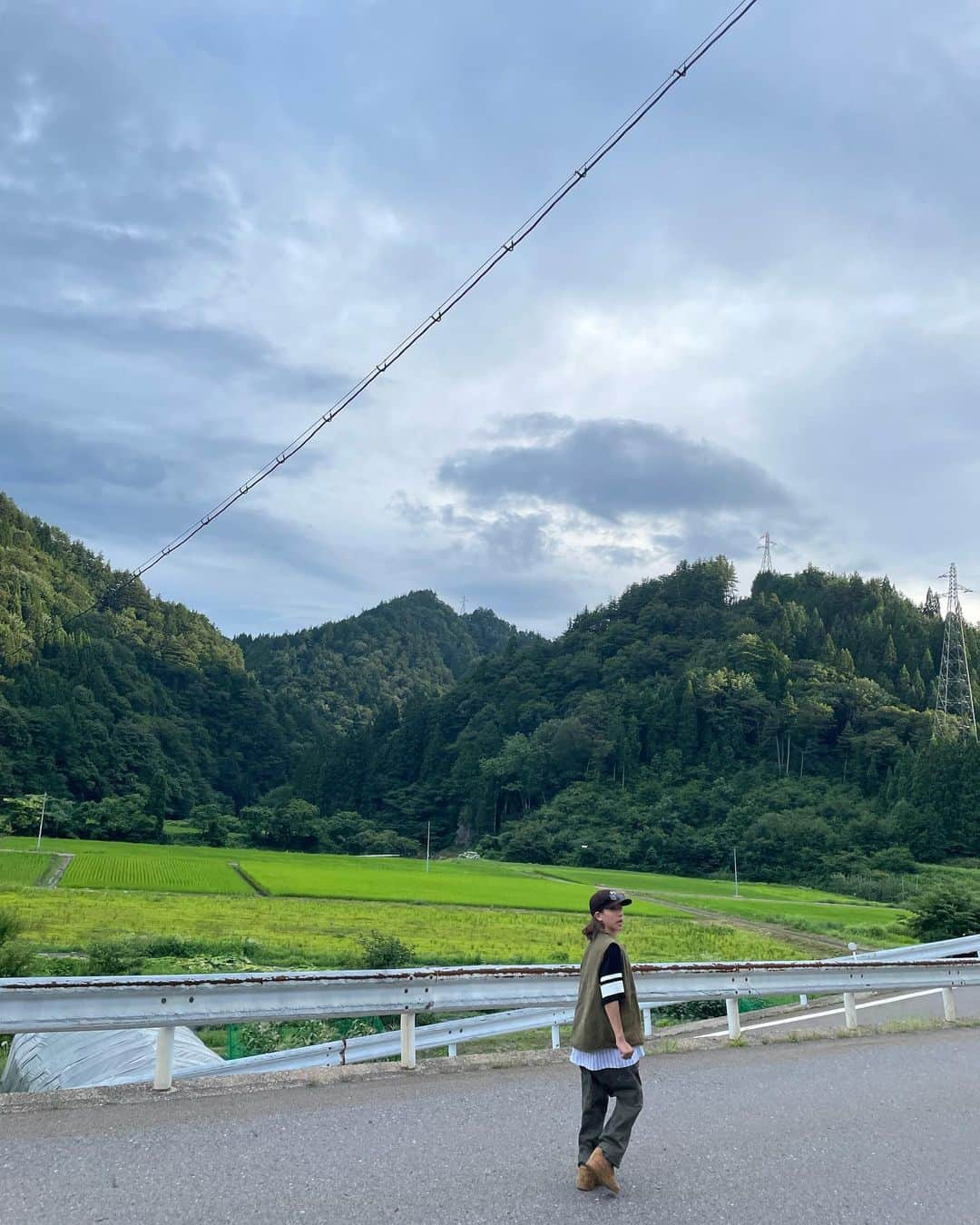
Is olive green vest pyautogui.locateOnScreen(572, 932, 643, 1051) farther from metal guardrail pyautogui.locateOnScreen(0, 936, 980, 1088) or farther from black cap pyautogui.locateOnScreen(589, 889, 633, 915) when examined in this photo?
metal guardrail pyautogui.locateOnScreen(0, 936, 980, 1088)

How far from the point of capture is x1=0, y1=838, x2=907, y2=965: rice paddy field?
3241 cm

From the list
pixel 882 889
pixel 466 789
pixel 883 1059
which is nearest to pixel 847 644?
pixel 466 789

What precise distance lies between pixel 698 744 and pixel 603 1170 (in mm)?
118893

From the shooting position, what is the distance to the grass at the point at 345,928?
1160 inches

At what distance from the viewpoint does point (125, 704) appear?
425 feet

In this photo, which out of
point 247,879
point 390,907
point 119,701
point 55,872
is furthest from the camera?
point 119,701

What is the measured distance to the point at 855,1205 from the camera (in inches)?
188

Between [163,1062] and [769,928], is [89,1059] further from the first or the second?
[769,928]

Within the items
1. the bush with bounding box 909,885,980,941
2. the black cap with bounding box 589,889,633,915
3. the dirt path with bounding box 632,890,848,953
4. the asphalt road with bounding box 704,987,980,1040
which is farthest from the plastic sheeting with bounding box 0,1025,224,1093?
the dirt path with bounding box 632,890,848,953

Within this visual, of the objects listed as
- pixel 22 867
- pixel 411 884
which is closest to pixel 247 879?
pixel 411 884

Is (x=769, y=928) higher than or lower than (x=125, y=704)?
lower

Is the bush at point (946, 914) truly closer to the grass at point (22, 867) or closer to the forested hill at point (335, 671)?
the grass at point (22, 867)

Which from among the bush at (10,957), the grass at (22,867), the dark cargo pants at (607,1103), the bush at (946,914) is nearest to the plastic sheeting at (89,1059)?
the dark cargo pants at (607,1103)

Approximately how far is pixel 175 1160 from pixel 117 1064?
4.28m
